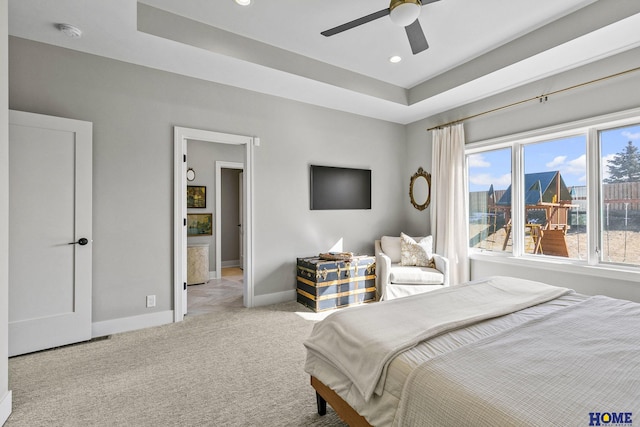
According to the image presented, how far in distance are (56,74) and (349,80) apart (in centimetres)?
291

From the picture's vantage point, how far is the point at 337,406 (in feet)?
5.13

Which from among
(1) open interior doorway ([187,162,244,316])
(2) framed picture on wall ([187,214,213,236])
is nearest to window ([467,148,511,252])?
(1) open interior doorway ([187,162,244,316])

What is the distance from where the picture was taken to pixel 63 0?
2293 mm

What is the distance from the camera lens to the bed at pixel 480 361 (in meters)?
0.97

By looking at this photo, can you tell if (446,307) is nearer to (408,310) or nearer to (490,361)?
(408,310)

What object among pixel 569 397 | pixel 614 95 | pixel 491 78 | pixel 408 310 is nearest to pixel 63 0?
pixel 408 310

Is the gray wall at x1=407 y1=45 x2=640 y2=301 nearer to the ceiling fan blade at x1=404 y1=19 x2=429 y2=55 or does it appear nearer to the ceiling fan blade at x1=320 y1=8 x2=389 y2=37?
the ceiling fan blade at x1=404 y1=19 x2=429 y2=55

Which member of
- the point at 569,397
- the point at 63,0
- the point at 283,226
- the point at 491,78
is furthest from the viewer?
the point at 283,226

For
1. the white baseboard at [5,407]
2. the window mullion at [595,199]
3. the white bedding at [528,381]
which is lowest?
the white baseboard at [5,407]

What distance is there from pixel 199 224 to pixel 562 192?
535cm

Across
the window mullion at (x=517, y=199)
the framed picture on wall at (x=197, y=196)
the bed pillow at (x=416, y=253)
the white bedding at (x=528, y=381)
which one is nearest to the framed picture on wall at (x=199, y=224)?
the framed picture on wall at (x=197, y=196)

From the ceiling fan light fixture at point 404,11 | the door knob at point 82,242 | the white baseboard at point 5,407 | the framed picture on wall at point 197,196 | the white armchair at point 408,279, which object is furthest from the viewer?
the framed picture on wall at point 197,196

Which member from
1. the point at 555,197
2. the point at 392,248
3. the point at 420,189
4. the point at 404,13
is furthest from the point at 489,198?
the point at 404,13

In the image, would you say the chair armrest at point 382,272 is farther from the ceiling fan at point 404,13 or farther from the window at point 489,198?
the ceiling fan at point 404,13
